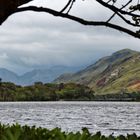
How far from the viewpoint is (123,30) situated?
9.55 m

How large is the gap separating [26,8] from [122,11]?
1971 mm

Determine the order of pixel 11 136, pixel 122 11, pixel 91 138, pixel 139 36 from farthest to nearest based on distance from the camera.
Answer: pixel 122 11 < pixel 139 36 < pixel 91 138 < pixel 11 136

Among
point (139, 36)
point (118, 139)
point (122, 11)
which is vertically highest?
point (122, 11)

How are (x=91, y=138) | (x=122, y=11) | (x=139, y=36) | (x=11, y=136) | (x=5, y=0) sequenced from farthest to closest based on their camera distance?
1. (x=122, y=11)
2. (x=139, y=36)
3. (x=5, y=0)
4. (x=91, y=138)
5. (x=11, y=136)

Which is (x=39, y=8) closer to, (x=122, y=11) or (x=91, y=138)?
(x=122, y=11)

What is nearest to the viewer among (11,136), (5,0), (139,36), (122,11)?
(11,136)

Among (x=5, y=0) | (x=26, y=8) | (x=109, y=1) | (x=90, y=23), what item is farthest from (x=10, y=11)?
(x=109, y=1)

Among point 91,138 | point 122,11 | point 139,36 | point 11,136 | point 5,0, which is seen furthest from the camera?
point 122,11

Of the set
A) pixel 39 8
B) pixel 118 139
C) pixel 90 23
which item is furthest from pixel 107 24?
pixel 118 139

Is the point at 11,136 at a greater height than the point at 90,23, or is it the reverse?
the point at 90,23

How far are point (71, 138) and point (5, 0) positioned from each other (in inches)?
115

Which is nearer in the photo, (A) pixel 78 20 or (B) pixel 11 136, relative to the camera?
(B) pixel 11 136

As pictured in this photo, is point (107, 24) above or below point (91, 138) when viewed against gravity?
above

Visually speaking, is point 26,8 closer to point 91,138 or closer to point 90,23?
point 90,23
